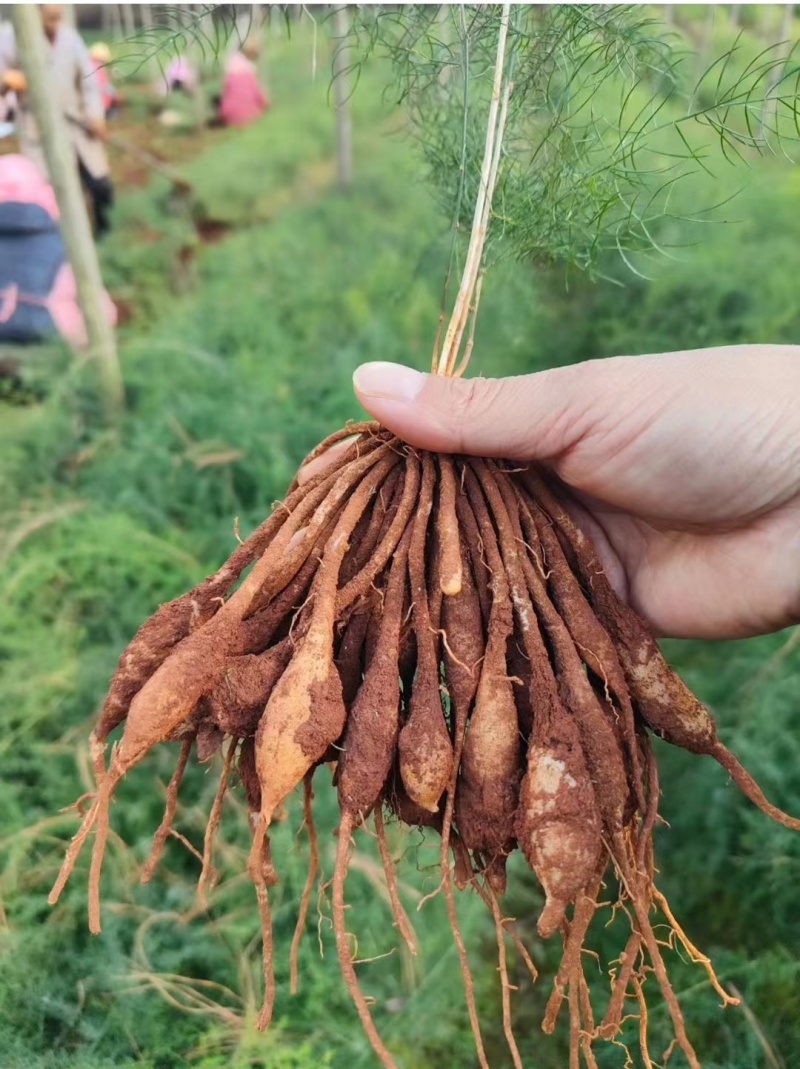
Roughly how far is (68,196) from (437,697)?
2.76 metres

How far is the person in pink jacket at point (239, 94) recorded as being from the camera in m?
6.02

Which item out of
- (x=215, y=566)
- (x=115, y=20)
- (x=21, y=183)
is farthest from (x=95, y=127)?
(x=115, y=20)

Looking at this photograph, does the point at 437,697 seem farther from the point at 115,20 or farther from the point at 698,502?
the point at 115,20

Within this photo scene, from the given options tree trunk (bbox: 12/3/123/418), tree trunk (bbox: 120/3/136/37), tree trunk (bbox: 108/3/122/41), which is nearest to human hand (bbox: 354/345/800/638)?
tree trunk (bbox: 12/3/123/418)

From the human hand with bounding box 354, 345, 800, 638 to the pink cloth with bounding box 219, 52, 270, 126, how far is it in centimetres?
557

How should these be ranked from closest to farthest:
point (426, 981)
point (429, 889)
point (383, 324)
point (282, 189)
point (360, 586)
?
point (360, 586)
point (426, 981)
point (429, 889)
point (383, 324)
point (282, 189)

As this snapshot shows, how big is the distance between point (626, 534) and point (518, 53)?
965 mm

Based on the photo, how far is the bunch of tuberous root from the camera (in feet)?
3.91

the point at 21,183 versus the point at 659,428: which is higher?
the point at 659,428

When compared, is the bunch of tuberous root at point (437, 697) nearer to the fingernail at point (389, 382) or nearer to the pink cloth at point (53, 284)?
the fingernail at point (389, 382)

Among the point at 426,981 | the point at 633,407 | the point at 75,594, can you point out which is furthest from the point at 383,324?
the point at 426,981

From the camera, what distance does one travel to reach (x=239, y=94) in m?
6.06

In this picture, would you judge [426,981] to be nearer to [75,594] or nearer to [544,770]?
[544,770]

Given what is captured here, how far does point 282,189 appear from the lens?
5.28 metres
